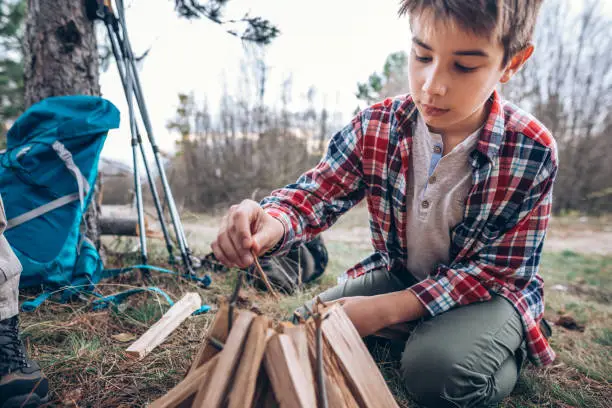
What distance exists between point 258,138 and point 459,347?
28.4 ft

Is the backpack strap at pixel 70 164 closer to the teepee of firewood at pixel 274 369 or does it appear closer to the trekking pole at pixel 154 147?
the trekking pole at pixel 154 147

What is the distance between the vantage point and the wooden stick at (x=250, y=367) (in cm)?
73

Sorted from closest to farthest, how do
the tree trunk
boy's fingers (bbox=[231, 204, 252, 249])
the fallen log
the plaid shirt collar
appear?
boy's fingers (bbox=[231, 204, 252, 249]), the plaid shirt collar, the tree trunk, the fallen log

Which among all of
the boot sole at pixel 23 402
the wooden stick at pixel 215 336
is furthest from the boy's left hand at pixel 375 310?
the boot sole at pixel 23 402

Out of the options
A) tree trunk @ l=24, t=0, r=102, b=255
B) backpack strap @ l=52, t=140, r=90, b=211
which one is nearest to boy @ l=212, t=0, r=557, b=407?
backpack strap @ l=52, t=140, r=90, b=211

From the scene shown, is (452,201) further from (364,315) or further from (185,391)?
(185,391)

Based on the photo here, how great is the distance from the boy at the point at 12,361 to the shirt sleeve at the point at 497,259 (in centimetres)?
123

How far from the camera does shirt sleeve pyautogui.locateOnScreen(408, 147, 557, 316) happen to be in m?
1.43

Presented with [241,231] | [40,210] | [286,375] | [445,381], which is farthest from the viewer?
[40,210]

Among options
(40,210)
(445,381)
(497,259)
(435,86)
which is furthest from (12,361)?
(497,259)

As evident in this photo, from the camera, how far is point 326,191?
159cm

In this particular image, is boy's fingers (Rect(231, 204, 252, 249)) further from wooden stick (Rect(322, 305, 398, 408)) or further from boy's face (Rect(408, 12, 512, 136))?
boy's face (Rect(408, 12, 512, 136))

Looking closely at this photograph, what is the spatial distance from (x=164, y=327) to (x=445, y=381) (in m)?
1.10

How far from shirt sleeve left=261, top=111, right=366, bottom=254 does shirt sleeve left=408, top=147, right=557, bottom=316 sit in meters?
0.43
